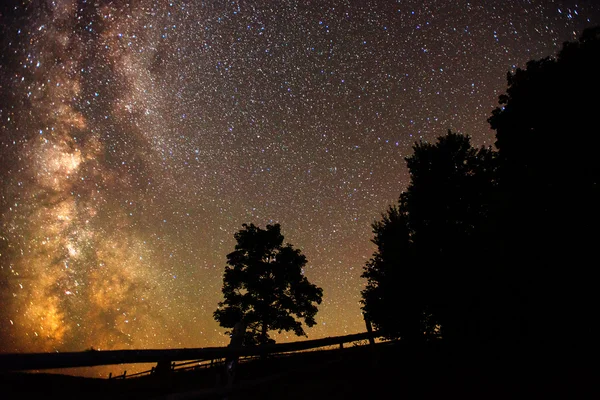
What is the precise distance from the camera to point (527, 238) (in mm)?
9039

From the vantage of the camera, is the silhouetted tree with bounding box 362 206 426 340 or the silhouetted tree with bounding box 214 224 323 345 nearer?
the silhouetted tree with bounding box 362 206 426 340

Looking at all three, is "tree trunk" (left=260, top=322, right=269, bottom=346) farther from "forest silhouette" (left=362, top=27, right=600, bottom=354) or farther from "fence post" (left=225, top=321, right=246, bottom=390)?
"fence post" (left=225, top=321, right=246, bottom=390)

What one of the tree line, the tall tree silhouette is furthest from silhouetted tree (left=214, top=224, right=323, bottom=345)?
the tall tree silhouette

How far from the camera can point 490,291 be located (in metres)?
9.72

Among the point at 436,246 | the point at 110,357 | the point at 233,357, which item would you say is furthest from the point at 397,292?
the point at 110,357

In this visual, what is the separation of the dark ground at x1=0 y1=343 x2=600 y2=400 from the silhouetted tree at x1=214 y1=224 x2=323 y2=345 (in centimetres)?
777

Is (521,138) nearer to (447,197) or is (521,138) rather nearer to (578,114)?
(578,114)

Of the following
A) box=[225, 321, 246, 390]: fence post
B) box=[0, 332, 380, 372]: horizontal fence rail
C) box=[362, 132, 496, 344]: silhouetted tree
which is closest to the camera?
box=[0, 332, 380, 372]: horizontal fence rail

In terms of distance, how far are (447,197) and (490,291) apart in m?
6.14

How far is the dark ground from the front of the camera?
6.32m

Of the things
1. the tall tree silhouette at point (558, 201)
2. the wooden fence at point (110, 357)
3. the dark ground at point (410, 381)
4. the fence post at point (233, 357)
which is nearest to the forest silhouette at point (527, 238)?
the tall tree silhouette at point (558, 201)

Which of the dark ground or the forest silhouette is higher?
the forest silhouette

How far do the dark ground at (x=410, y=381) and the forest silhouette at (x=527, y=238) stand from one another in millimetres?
1033

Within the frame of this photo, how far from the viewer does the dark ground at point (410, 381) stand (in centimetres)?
632
